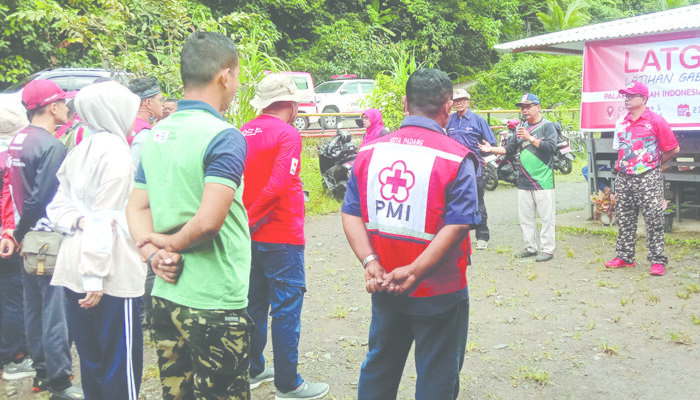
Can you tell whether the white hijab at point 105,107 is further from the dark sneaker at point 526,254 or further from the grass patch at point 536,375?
the dark sneaker at point 526,254

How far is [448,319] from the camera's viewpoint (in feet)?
9.16

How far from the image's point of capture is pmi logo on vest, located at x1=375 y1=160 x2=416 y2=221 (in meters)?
2.77

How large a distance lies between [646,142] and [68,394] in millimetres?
6011

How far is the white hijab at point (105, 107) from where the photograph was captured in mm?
3121

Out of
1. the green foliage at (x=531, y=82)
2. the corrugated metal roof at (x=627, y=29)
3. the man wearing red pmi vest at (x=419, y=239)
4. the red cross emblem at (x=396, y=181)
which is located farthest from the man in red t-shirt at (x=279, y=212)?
the green foliage at (x=531, y=82)

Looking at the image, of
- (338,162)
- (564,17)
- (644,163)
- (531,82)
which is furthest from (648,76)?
(564,17)

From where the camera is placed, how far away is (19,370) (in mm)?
4582

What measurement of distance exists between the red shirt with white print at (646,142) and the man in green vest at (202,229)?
5439 mm

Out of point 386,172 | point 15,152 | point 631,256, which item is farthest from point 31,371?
point 631,256

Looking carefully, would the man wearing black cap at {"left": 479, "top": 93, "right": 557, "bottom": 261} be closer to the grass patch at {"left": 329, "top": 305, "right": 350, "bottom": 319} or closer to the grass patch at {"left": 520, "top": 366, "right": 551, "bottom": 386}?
the grass patch at {"left": 329, "top": 305, "right": 350, "bottom": 319}

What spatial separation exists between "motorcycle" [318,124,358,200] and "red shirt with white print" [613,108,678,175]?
5.57 metres

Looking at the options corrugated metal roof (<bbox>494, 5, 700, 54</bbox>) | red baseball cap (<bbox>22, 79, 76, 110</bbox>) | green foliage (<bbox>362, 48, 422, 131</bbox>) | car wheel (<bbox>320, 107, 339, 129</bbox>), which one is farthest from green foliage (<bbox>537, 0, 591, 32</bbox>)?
red baseball cap (<bbox>22, 79, 76, 110</bbox>)

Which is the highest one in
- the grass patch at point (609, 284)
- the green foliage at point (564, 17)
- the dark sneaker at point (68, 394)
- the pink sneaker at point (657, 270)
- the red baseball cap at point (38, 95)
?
the green foliage at point (564, 17)

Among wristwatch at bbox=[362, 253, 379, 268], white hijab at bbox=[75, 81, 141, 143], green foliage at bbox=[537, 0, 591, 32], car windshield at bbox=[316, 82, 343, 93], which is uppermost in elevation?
green foliage at bbox=[537, 0, 591, 32]
